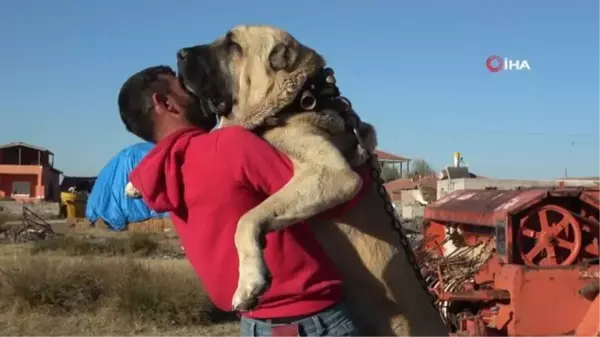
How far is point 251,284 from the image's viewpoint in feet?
6.35

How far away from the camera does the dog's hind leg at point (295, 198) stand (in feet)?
6.44

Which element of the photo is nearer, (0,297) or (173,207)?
(173,207)

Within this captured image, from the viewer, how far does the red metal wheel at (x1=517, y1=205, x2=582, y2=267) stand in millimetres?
5738

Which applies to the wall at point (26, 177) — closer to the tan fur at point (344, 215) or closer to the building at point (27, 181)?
the building at point (27, 181)

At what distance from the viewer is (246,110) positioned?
2.24 m

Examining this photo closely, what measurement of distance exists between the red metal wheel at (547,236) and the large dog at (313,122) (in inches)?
143

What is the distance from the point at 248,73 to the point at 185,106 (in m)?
0.26

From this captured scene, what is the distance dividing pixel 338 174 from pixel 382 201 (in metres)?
0.28

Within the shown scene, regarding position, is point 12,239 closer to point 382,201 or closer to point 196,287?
point 196,287

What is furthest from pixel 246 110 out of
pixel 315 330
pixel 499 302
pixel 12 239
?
pixel 12 239

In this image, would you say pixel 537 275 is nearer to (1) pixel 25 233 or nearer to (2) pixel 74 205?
(1) pixel 25 233

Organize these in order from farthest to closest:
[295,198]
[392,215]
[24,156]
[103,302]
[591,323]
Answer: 1. [24,156]
2. [103,302]
3. [591,323]
4. [392,215]
5. [295,198]

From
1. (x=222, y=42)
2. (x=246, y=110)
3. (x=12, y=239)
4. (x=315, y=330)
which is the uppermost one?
(x=222, y=42)

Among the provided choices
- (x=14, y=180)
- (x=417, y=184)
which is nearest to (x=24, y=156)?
(x=14, y=180)
